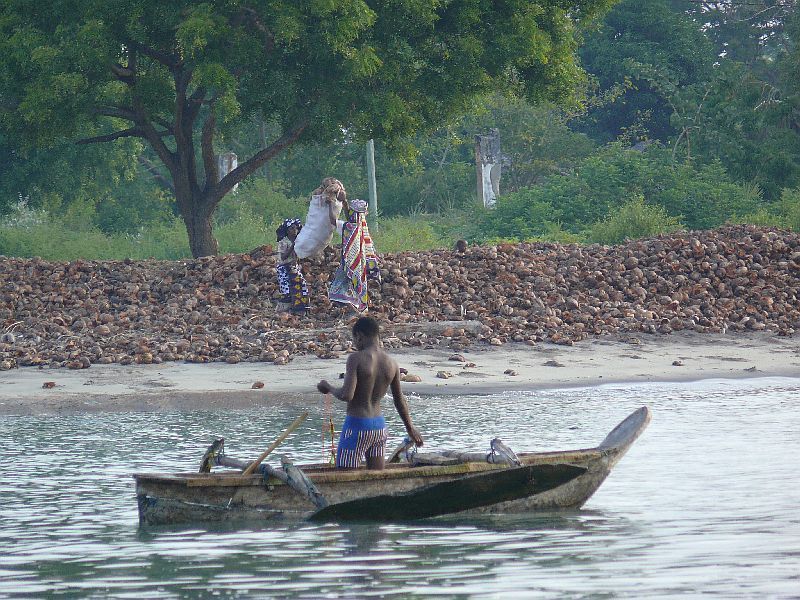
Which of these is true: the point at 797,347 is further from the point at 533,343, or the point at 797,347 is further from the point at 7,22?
the point at 7,22

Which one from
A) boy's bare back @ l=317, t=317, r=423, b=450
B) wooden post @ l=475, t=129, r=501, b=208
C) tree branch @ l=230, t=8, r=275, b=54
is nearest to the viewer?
boy's bare back @ l=317, t=317, r=423, b=450

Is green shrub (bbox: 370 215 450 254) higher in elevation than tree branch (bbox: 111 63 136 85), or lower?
lower

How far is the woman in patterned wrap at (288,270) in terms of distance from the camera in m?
20.4

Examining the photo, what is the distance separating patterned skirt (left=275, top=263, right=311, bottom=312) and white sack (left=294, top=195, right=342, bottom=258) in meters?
0.30

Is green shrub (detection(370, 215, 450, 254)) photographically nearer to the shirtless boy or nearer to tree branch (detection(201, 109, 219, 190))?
tree branch (detection(201, 109, 219, 190))

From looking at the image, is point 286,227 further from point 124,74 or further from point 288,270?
point 124,74

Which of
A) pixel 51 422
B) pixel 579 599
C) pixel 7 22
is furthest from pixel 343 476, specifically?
pixel 7 22

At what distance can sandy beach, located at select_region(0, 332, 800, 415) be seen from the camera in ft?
52.0

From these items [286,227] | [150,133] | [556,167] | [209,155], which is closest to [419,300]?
[286,227]

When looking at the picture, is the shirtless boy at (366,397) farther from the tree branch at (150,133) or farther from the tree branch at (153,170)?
the tree branch at (153,170)

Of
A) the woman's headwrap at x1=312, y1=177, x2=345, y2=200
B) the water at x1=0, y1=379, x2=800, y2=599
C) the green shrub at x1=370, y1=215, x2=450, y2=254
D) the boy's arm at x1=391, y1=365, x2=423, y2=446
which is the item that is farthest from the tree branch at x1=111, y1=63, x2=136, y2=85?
the boy's arm at x1=391, y1=365, x2=423, y2=446

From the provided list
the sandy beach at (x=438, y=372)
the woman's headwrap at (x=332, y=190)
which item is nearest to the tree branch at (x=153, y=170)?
the woman's headwrap at (x=332, y=190)

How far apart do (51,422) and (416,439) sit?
6325mm

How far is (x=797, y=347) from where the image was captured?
19.9 metres
